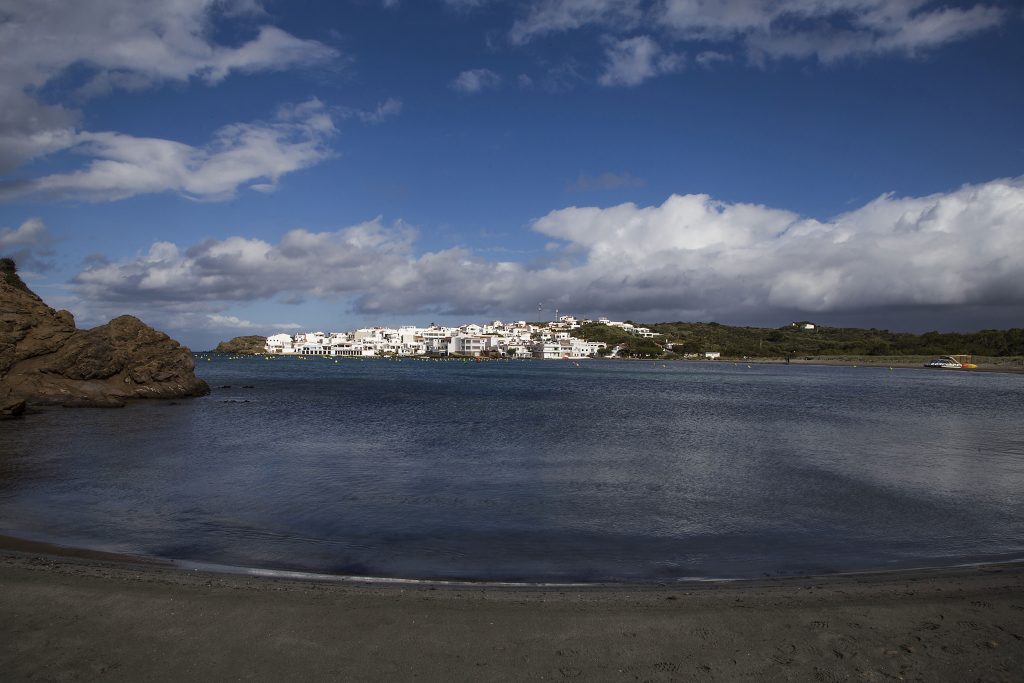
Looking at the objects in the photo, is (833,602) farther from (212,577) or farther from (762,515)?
(212,577)

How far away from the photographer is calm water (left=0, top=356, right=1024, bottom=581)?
9492mm

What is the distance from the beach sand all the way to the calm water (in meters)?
1.49

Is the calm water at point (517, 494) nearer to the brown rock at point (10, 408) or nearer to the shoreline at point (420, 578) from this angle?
the shoreline at point (420, 578)

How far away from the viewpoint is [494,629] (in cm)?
614

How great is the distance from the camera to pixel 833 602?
23.0ft

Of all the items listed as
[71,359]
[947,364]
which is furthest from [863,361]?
[71,359]

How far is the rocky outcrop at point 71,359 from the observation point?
29.5 meters

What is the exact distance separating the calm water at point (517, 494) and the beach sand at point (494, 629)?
1.49m

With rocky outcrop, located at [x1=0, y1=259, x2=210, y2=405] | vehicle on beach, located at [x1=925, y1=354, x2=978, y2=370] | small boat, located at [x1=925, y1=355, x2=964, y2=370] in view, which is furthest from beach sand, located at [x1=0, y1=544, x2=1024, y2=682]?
vehicle on beach, located at [x1=925, y1=354, x2=978, y2=370]

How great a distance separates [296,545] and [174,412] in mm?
24270

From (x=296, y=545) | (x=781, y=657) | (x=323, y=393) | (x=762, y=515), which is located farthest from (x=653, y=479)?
(x=323, y=393)

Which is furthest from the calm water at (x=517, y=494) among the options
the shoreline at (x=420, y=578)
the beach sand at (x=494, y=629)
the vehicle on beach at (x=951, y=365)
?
the vehicle on beach at (x=951, y=365)

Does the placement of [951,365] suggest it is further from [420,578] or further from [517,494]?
[420,578]

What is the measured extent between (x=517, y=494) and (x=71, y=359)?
2860cm
